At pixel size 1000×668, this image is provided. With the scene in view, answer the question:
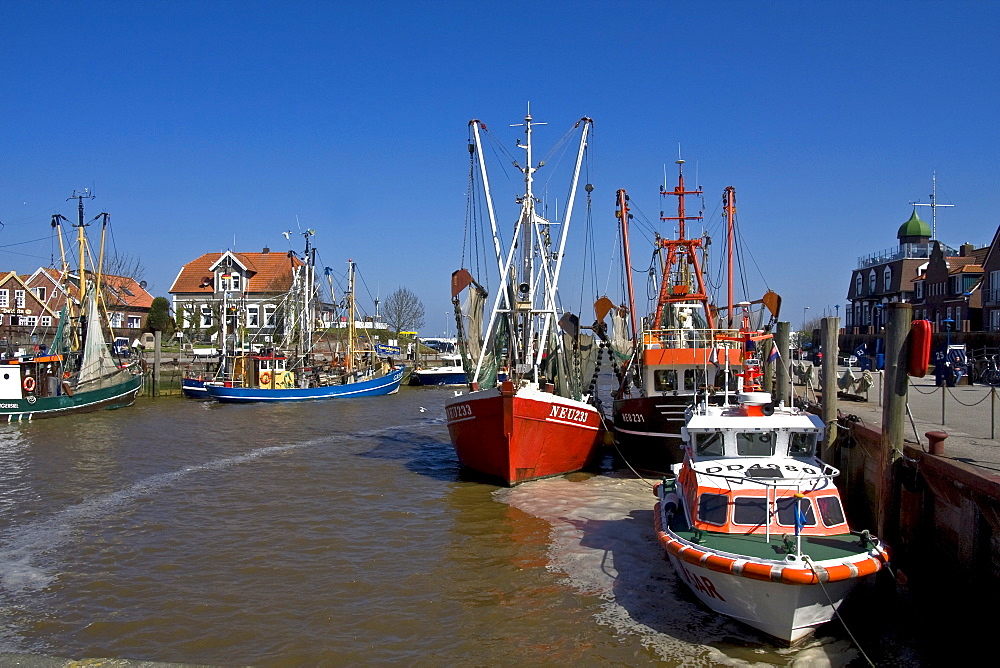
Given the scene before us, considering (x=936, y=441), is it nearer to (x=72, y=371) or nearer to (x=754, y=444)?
(x=754, y=444)

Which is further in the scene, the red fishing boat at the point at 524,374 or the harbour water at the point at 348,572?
Answer: the red fishing boat at the point at 524,374

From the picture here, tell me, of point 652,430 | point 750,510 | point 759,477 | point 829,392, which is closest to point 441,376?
point 652,430

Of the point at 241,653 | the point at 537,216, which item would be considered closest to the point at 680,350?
the point at 537,216

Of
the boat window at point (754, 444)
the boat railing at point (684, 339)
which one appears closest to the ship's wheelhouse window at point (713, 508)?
the boat window at point (754, 444)

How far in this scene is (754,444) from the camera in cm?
1213

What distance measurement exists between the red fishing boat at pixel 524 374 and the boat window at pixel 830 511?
8.40 meters

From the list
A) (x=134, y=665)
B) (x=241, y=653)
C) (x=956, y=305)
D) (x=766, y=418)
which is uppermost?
(x=956, y=305)

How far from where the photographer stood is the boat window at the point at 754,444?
1206 centimetres

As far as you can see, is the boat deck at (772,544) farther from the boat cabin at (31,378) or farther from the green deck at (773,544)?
the boat cabin at (31,378)

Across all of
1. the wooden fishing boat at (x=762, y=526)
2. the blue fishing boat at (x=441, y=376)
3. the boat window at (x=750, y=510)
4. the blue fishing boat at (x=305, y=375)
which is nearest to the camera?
the wooden fishing boat at (x=762, y=526)

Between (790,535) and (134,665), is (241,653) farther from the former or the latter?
(790,535)

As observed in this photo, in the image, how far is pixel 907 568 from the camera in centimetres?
1160

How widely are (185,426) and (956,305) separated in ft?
172

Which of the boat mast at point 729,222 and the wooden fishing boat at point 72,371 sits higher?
the boat mast at point 729,222
